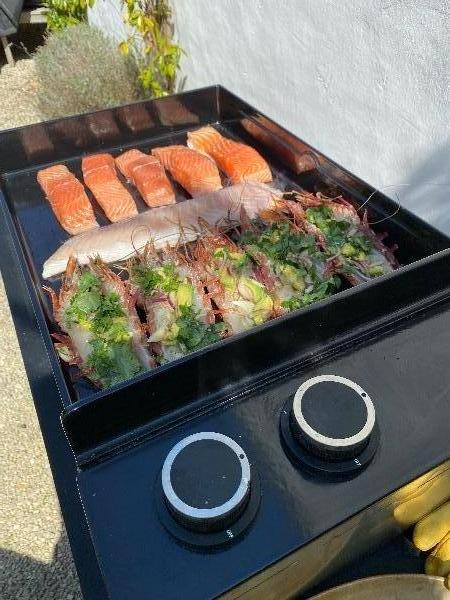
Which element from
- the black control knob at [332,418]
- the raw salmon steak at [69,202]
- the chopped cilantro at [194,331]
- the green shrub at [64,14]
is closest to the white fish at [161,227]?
the raw salmon steak at [69,202]

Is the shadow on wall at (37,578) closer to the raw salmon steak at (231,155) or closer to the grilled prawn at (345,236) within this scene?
the grilled prawn at (345,236)

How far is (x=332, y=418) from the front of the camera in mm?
1312

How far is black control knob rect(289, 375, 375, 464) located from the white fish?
3.86ft

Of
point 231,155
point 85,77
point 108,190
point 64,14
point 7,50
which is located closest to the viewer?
point 108,190

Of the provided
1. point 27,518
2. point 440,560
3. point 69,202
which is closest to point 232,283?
point 69,202

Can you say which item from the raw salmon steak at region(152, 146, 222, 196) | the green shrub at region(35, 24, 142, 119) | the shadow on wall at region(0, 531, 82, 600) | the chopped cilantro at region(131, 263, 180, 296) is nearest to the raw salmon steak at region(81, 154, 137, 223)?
the raw salmon steak at region(152, 146, 222, 196)

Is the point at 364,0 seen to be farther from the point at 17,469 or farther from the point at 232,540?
the point at 17,469

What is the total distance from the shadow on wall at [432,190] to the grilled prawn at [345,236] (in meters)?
0.37

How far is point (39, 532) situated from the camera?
2590 mm

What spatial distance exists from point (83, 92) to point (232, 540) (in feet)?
16.6

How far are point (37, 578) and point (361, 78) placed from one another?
2.87 metres

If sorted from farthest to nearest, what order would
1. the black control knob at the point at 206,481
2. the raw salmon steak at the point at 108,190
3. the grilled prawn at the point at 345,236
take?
the raw salmon steak at the point at 108,190 → the grilled prawn at the point at 345,236 → the black control knob at the point at 206,481

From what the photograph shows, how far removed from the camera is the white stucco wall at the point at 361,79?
7.41 feet

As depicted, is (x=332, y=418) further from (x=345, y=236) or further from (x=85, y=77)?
(x=85, y=77)
